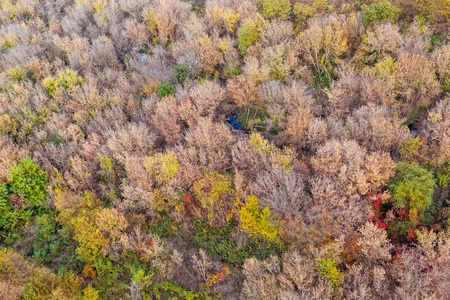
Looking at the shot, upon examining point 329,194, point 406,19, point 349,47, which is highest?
point 406,19

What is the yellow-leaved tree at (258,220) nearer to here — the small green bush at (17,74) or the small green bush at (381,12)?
the small green bush at (381,12)

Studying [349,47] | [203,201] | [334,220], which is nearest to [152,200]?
[203,201]

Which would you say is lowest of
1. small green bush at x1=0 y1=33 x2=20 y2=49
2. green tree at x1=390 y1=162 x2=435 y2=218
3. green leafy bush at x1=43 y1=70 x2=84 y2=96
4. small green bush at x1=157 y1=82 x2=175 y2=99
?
green tree at x1=390 y1=162 x2=435 y2=218

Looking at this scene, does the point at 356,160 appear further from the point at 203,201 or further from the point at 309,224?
the point at 203,201

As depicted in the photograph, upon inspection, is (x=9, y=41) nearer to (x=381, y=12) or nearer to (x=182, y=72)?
(x=182, y=72)

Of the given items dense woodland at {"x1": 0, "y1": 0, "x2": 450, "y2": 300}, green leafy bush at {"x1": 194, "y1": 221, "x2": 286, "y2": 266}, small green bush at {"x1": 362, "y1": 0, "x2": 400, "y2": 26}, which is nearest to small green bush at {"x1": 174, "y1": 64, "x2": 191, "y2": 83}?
dense woodland at {"x1": 0, "y1": 0, "x2": 450, "y2": 300}

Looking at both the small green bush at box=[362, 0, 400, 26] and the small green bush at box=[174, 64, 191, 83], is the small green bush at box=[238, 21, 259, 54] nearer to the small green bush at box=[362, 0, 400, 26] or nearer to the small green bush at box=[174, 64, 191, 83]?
the small green bush at box=[174, 64, 191, 83]

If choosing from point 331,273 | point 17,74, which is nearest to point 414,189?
point 331,273
